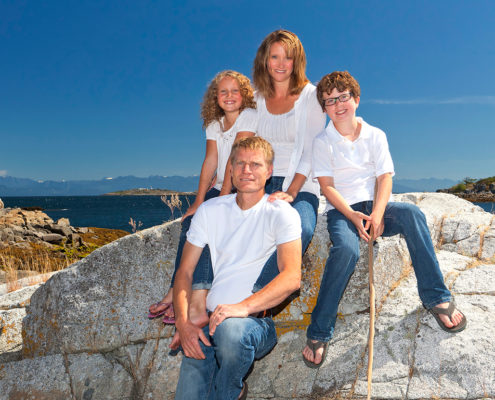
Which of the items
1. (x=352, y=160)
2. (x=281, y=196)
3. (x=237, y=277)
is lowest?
(x=237, y=277)

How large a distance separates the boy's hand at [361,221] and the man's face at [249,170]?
2.94 ft

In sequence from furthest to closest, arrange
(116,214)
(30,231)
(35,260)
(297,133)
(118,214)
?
(116,214)
(118,214)
(30,231)
(35,260)
(297,133)

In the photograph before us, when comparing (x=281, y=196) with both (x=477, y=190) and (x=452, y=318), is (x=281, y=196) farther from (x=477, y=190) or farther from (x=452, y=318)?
(x=477, y=190)

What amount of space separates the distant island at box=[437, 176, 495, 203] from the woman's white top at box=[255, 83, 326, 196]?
6833 cm

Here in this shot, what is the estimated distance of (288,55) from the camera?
11.7 ft

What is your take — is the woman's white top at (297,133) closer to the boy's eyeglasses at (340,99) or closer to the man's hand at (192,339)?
the boy's eyeglasses at (340,99)

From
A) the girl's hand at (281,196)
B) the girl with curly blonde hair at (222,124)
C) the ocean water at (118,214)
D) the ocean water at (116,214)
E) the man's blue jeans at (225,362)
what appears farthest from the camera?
the ocean water at (116,214)

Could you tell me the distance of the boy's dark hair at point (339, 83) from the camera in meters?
3.38

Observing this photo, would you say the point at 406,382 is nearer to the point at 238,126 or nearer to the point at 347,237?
the point at 347,237

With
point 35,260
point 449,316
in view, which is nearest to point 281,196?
point 449,316

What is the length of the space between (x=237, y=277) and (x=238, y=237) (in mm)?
280

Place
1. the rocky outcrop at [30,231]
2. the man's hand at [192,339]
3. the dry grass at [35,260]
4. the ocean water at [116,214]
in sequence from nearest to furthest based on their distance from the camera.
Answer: the man's hand at [192,339]
the dry grass at [35,260]
the rocky outcrop at [30,231]
the ocean water at [116,214]

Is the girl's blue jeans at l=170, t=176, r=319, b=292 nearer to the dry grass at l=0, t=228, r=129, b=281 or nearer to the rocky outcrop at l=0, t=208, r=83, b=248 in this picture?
the dry grass at l=0, t=228, r=129, b=281

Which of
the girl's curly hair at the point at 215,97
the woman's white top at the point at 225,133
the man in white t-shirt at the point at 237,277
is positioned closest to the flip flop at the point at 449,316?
the man in white t-shirt at the point at 237,277
